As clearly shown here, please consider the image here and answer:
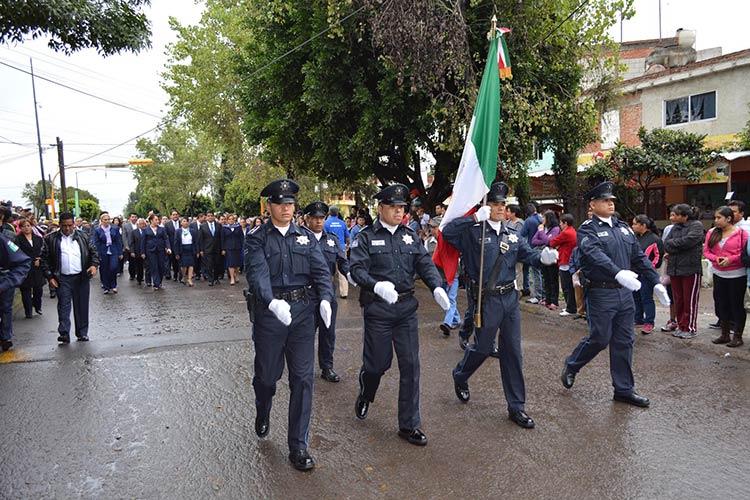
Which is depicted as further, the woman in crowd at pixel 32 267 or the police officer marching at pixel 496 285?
the woman in crowd at pixel 32 267

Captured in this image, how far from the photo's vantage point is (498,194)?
5.47 metres

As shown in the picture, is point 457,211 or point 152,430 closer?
point 152,430

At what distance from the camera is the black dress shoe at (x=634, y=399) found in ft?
17.3

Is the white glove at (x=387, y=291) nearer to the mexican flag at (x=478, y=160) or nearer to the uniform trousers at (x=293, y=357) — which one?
the uniform trousers at (x=293, y=357)

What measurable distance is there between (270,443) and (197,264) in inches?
541

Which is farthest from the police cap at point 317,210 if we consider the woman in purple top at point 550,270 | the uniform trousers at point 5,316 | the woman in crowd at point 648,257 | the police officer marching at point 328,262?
the woman in purple top at point 550,270

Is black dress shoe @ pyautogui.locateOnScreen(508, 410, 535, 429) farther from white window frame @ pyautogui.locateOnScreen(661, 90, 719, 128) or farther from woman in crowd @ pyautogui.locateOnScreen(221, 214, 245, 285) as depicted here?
white window frame @ pyautogui.locateOnScreen(661, 90, 719, 128)

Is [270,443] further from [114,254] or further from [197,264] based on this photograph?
[197,264]

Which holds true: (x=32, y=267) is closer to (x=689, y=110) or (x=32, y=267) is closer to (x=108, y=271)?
(x=108, y=271)

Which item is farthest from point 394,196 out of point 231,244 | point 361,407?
point 231,244

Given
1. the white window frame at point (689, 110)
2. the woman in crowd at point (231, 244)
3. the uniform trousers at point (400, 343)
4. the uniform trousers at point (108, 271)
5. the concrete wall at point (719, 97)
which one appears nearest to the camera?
the uniform trousers at point (400, 343)

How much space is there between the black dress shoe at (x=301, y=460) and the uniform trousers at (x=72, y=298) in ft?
18.4

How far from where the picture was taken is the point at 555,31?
565 inches

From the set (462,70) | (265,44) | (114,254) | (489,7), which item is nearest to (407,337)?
(462,70)
